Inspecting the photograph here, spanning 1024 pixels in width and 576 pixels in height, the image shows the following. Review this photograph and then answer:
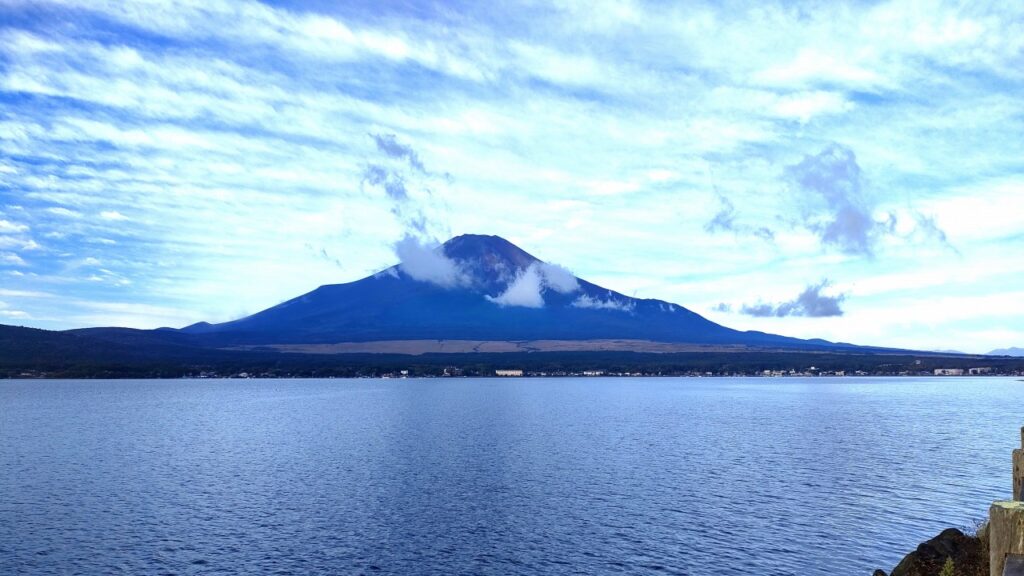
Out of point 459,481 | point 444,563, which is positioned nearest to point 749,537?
point 444,563

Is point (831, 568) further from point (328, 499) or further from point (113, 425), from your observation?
point (113, 425)

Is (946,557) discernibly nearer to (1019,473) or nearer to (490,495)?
(1019,473)

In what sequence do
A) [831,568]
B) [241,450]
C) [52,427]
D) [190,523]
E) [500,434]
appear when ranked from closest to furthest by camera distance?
[831,568] → [190,523] → [241,450] → [500,434] → [52,427]

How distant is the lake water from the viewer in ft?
116

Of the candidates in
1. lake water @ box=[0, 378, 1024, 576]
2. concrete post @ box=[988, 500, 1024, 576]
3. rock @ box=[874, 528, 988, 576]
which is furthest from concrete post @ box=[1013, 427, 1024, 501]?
lake water @ box=[0, 378, 1024, 576]

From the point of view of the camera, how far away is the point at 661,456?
228 feet

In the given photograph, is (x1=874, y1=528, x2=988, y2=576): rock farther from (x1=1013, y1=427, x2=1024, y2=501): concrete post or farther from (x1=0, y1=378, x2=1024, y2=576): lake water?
(x1=1013, y1=427, x2=1024, y2=501): concrete post

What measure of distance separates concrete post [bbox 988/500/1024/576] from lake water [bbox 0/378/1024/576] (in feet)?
92.6

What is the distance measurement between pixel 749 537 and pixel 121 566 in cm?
3093

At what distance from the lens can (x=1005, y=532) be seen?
6770 millimetres

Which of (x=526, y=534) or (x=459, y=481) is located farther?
(x=459, y=481)

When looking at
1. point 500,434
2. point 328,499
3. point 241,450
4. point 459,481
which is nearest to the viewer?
point 328,499

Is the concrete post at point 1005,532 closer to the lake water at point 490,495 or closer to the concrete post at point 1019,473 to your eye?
the concrete post at point 1019,473

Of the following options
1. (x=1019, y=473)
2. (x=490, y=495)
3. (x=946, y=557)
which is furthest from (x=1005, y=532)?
(x=490, y=495)
